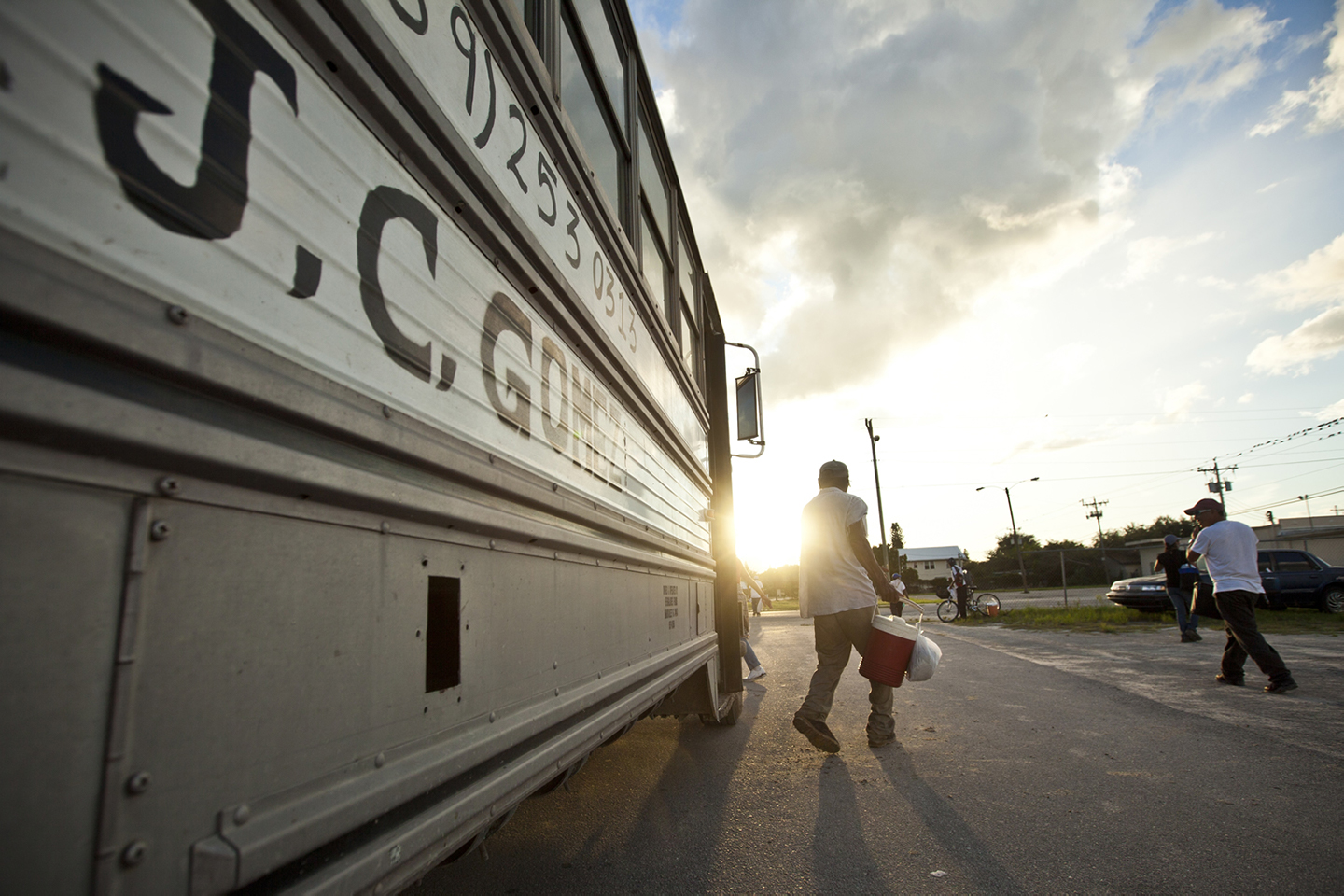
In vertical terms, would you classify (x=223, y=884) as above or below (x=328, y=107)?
below

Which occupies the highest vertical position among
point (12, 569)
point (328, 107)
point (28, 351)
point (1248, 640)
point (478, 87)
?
point (478, 87)

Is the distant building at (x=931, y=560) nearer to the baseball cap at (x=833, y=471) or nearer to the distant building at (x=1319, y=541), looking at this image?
the distant building at (x=1319, y=541)

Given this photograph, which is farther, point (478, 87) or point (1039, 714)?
point (1039, 714)

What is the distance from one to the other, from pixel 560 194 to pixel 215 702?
1.51 meters

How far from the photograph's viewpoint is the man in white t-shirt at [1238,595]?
4.79 meters

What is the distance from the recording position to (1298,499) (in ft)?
152

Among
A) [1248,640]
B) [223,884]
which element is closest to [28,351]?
[223,884]

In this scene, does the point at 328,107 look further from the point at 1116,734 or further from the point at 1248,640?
the point at 1248,640

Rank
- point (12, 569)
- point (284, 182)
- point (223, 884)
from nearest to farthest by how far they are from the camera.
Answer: point (12, 569)
point (223, 884)
point (284, 182)

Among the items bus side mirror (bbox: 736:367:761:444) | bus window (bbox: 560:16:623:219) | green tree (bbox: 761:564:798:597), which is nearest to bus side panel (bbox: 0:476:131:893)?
bus window (bbox: 560:16:623:219)

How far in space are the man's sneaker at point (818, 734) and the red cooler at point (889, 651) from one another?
36cm

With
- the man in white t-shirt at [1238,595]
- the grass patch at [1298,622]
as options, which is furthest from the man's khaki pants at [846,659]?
the grass patch at [1298,622]

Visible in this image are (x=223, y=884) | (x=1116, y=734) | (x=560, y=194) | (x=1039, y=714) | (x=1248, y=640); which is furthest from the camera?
(x=1248, y=640)

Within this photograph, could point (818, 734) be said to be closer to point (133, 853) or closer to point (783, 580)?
point (133, 853)
